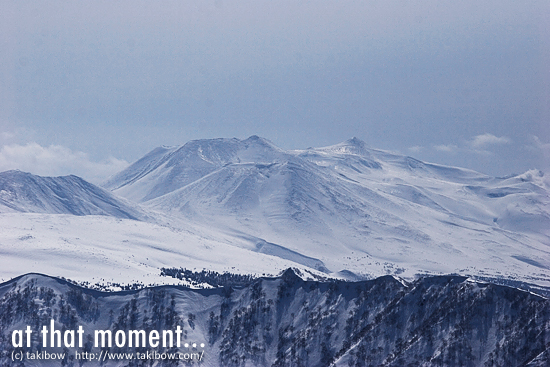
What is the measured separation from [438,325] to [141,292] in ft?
221

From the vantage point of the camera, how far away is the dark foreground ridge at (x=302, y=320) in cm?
15862

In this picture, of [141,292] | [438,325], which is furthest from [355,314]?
[141,292]

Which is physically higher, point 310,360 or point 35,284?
point 35,284

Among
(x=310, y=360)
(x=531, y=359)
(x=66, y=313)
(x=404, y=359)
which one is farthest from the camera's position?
(x=66, y=313)

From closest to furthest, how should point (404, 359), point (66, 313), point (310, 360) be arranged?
1. point (404, 359)
2. point (310, 360)
3. point (66, 313)

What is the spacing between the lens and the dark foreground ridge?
159 m

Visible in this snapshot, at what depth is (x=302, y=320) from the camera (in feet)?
592

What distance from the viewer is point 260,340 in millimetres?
178000

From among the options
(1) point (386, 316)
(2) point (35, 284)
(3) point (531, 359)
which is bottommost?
(3) point (531, 359)

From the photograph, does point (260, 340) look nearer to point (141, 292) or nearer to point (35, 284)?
point (141, 292)

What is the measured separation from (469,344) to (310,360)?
32150 mm

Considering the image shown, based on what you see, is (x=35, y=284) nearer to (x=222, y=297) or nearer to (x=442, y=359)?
(x=222, y=297)

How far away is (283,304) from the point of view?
18612 cm

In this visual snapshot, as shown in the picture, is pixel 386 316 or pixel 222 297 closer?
pixel 386 316
